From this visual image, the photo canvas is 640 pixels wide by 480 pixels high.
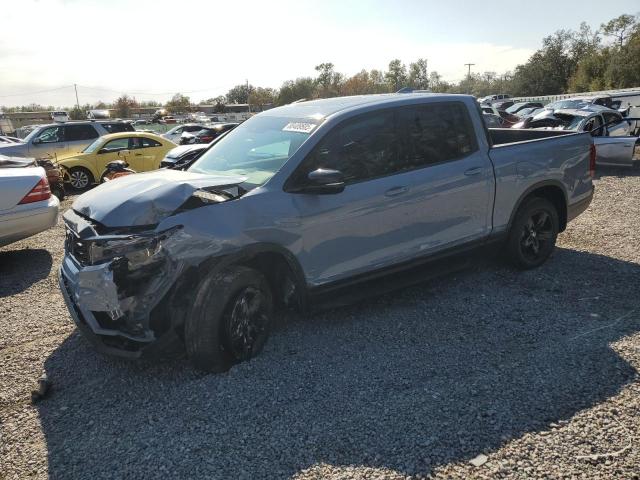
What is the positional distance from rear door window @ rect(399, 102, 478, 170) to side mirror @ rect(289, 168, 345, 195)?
91cm

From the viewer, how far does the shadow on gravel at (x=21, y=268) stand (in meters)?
5.74

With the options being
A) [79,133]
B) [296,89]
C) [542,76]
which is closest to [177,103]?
[296,89]

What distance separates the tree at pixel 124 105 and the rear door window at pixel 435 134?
9876cm

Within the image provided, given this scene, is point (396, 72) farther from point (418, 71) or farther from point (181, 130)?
point (181, 130)

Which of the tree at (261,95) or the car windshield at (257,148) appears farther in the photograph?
the tree at (261,95)

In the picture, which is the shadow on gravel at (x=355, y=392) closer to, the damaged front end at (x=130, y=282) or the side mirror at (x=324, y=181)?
the damaged front end at (x=130, y=282)

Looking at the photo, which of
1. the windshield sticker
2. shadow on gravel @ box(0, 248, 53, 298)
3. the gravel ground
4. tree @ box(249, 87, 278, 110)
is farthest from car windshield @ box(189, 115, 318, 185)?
tree @ box(249, 87, 278, 110)

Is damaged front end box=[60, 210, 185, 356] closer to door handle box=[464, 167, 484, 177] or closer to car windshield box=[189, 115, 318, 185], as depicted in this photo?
car windshield box=[189, 115, 318, 185]

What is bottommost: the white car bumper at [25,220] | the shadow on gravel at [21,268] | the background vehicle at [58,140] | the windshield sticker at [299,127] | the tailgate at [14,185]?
the shadow on gravel at [21,268]

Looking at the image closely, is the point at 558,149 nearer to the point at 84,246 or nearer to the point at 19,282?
the point at 84,246

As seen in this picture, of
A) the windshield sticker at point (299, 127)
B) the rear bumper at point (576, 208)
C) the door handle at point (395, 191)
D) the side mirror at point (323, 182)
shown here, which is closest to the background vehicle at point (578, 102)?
the rear bumper at point (576, 208)

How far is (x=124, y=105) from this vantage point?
101500 mm

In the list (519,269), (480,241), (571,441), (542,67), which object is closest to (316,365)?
(571,441)

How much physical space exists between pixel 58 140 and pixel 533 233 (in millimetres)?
14757
